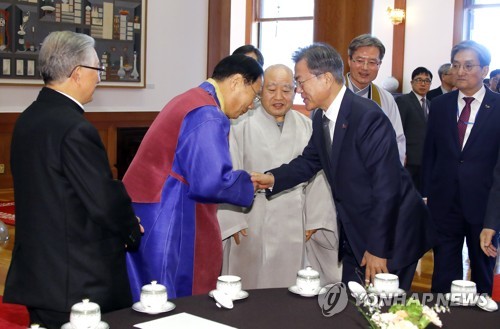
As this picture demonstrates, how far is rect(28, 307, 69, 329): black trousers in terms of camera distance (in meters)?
2.19

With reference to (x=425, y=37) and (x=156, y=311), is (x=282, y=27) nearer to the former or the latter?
Result: (x=425, y=37)

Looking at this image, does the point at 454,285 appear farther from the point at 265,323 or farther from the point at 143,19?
the point at 143,19

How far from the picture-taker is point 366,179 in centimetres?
279

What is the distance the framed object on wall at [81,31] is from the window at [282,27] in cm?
542

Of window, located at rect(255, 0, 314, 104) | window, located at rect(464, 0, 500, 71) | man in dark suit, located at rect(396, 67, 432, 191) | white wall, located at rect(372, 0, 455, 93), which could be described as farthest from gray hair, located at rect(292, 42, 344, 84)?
window, located at rect(255, 0, 314, 104)

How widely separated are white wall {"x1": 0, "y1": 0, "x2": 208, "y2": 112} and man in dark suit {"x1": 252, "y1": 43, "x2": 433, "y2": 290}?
5.69 metres

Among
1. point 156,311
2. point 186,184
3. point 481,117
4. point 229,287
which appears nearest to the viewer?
point 156,311

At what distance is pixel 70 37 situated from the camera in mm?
2203

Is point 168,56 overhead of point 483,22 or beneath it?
beneath

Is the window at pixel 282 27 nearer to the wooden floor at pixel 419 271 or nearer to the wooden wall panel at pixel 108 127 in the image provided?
the wooden wall panel at pixel 108 127

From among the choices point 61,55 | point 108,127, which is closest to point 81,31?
point 108,127

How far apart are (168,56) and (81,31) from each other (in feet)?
3.94

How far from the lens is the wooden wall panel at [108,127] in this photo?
7.44m

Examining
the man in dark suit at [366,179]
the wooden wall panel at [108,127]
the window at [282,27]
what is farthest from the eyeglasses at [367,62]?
the window at [282,27]
